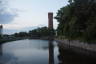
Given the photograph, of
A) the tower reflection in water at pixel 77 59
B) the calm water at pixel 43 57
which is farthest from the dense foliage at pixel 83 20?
the tower reflection in water at pixel 77 59

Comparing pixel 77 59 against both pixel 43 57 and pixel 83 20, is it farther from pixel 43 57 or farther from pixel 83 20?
pixel 83 20

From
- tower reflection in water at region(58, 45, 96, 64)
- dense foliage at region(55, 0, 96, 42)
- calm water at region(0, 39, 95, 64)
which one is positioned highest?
dense foliage at region(55, 0, 96, 42)

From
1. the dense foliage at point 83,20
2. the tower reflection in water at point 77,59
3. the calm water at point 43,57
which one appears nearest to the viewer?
the tower reflection in water at point 77,59

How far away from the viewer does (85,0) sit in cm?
4853

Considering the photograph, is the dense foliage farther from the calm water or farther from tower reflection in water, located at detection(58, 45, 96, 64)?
tower reflection in water, located at detection(58, 45, 96, 64)

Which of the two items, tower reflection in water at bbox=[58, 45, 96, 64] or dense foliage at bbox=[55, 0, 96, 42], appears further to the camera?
dense foliage at bbox=[55, 0, 96, 42]

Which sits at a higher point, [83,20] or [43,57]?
[83,20]

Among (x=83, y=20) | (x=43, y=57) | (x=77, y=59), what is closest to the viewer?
(x=77, y=59)

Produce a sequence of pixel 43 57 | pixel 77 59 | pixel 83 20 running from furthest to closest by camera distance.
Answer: pixel 83 20 < pixel 43 57 < pixel 77 59

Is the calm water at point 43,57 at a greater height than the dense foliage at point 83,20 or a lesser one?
lesser

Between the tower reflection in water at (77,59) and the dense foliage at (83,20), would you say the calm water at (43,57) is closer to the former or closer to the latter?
the tower reflection in water at (77,59)

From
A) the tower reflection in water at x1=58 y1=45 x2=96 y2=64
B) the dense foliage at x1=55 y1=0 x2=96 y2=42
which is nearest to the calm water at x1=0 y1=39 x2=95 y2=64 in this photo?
the tower reflection in water at x1=58 y1=45 x2=96 y2=64

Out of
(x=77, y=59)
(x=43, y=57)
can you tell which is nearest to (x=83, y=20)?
(x=43, y=57)

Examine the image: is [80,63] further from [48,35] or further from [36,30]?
[36,30]
